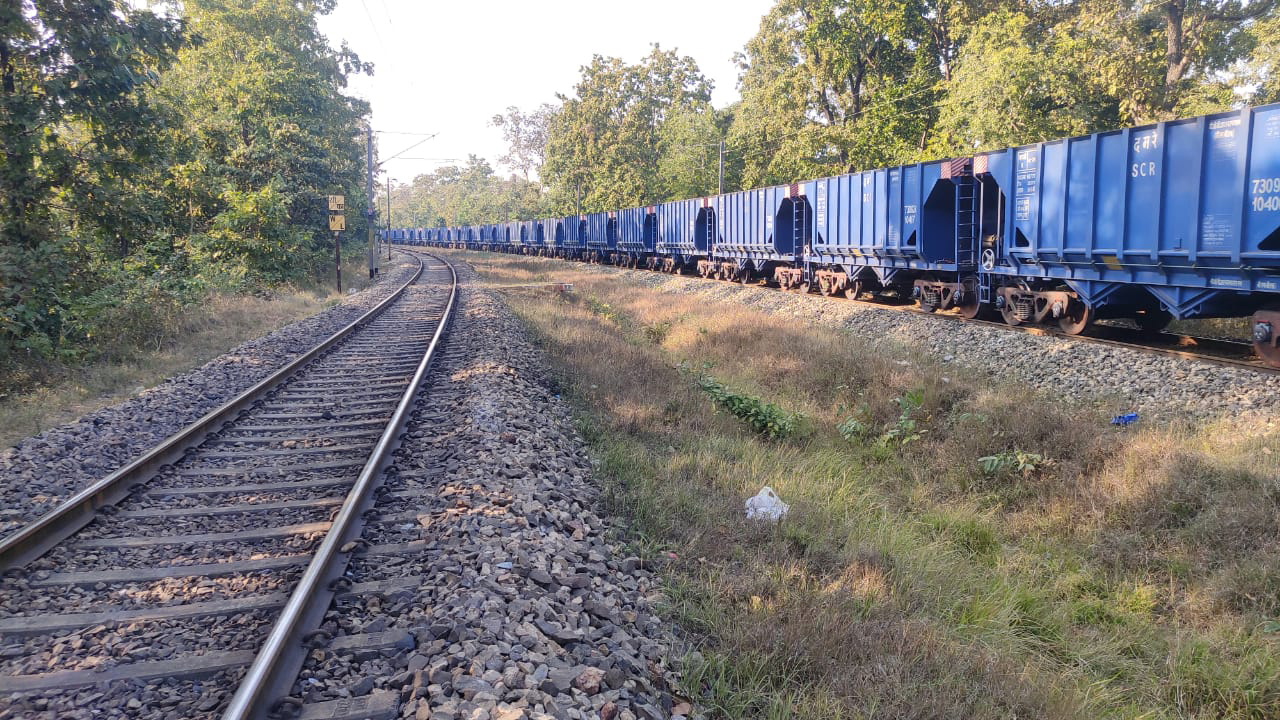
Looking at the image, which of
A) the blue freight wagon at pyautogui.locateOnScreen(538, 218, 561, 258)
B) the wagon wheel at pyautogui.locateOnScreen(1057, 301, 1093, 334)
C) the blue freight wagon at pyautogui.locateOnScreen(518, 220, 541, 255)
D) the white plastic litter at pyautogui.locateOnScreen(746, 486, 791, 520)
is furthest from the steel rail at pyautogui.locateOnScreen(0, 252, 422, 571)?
the blue freight wagon at pyautogui.locateOnScreen(518, 220, 541, 255)

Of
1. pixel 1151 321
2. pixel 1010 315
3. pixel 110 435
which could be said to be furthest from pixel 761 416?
pixel 1151 321

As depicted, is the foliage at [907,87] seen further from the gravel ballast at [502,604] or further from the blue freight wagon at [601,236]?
the gravel ballast at [502,604]

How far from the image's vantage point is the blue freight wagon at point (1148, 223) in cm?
886

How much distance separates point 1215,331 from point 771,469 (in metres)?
12.1

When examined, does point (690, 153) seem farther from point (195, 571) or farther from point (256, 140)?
point (195, 571)

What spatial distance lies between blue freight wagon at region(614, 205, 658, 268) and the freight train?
1256 centimetres

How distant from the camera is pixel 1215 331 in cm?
1403

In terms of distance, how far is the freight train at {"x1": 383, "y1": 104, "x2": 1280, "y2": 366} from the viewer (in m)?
9.03

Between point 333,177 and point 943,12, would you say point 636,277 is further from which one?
point 943,12

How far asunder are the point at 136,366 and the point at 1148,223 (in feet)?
47.6

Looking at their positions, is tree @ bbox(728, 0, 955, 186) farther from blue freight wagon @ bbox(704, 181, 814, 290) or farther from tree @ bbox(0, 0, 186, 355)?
tree @ bbox(0, 0, 186, 355)

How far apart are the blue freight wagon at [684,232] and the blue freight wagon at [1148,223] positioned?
51.8 ft

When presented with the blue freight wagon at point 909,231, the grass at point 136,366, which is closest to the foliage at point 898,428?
the blue freight wagon at point 909,231

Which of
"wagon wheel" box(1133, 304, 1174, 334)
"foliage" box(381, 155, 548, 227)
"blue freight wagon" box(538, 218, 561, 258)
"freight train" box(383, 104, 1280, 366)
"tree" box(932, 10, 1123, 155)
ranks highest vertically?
"foliage" box(381, 155, 548, 227)
